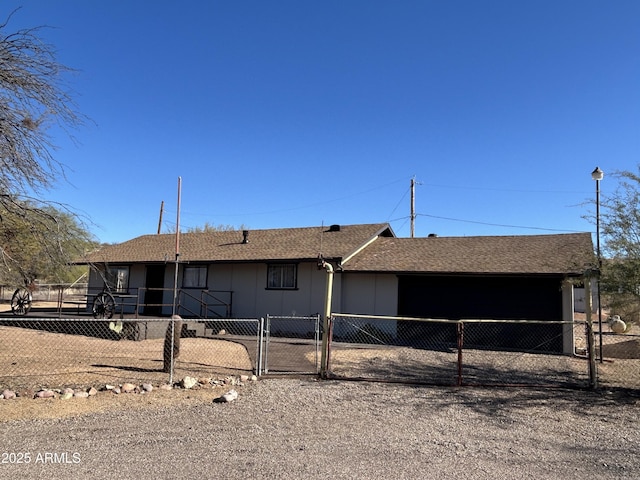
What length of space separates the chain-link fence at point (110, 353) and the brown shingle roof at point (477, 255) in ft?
18.5

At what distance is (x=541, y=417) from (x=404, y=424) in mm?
2097

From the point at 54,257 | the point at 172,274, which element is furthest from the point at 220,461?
the point at 172,274

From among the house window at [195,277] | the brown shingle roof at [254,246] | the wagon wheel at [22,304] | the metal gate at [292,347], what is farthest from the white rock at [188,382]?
the wagon wheel at [22,304]

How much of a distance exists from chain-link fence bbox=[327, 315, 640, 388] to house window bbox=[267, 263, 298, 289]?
7.51 feet

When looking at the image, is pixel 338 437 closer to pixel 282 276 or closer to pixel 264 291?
pixel 282 276

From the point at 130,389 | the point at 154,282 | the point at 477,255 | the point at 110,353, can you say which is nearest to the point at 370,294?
the point at 477,255

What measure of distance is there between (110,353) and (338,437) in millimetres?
8256

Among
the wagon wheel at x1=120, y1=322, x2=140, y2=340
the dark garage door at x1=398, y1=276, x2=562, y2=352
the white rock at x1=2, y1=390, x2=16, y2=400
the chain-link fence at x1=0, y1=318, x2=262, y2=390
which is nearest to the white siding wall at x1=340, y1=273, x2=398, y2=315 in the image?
the dark garage door at x1=398, y1=276, x2=562, y2=352

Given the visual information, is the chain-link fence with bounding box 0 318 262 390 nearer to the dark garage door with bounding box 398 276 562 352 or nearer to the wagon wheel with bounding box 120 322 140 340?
the wagon wheel with bounding box 120 322 140 340

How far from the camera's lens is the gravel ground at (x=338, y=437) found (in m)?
4.89

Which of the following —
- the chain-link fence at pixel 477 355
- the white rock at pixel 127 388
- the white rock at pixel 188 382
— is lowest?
the white rock at pixel 127 388

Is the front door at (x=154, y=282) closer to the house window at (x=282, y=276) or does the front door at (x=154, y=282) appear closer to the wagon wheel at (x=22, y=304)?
the wagon wheel at (x=22, y=304)

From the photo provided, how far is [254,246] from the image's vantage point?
69.3 ft

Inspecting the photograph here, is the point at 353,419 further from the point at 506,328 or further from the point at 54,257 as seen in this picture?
the point at 506,328
